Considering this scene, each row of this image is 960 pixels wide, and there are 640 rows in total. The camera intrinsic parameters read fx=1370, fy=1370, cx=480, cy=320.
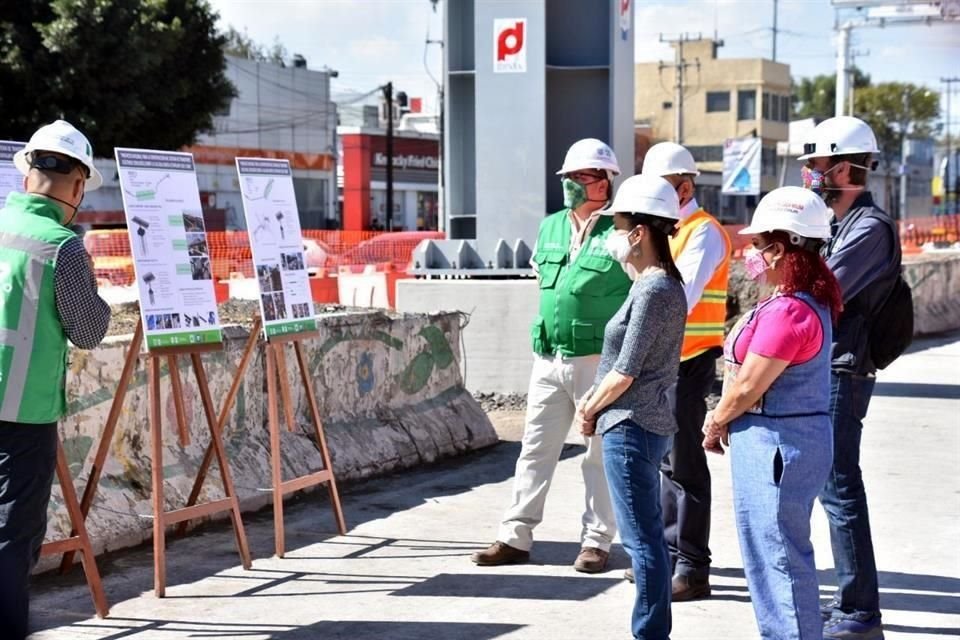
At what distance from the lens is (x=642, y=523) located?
17.4 ft

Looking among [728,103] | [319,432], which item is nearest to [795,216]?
[319,432]

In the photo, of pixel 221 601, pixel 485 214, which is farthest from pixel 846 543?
pixel 485 214

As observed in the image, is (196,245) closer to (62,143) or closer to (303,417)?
(62,143)

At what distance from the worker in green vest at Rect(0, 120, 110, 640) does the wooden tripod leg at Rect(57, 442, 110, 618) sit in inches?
39.9

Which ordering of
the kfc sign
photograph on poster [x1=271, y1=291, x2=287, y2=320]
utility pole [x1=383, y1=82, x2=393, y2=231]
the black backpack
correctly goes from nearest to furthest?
the black backpack
photograph on poster [x1=271, y1=291, x2=287, y2=320]
the kfc sign
utility pole [x1=383, y1=82, x2=393, y2=231]

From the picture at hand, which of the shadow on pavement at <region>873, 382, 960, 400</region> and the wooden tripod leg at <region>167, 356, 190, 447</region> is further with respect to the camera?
the shadow on pavement at <region>873, 382, 960, 400</region>

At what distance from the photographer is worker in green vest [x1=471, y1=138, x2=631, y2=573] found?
7168mm

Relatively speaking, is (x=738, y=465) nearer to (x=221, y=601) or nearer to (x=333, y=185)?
(x=221, y=601)

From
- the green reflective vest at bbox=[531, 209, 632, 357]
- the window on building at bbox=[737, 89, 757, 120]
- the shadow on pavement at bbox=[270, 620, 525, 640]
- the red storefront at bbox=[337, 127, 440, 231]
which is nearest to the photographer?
the shadow on pavement at bbox=[270, 620, 525, 640]

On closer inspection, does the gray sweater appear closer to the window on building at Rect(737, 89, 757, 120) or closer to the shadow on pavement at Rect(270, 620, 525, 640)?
the shadow on pavement at Rect(270, 620, 525, 640)

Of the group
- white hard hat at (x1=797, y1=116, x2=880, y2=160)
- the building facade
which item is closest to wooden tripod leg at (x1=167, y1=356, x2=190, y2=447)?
white hard hat at (x1=797, y1=116, x2=880, y2=160)

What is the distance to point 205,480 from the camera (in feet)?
27.5

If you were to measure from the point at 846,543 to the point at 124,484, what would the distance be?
13.4 ft

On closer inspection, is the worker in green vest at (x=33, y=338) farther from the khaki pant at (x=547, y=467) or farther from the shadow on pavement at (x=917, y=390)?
the shadow on pavement at (x=917, y=390)
